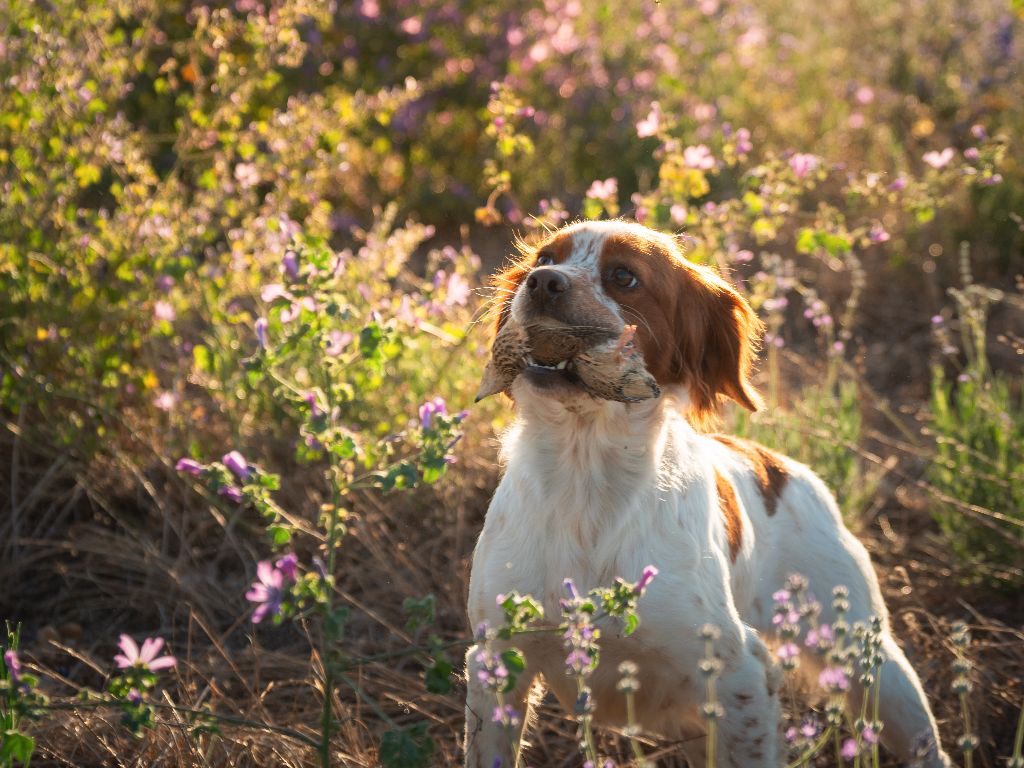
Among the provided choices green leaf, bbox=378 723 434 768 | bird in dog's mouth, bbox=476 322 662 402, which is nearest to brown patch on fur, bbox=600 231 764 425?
bird in dog's mouth, bbox=476 322 662 402

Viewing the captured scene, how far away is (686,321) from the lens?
2.73 m

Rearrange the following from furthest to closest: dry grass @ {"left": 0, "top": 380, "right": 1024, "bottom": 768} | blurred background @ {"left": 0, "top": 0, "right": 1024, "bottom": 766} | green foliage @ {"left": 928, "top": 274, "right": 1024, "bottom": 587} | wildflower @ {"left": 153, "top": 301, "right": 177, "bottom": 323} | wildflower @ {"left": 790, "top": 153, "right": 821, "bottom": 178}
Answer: wildflower @ {"left": 153, "top": 301, "right": 177, "bottom": 323}, green foliage @ {"left": 928, "top": 274, "right": 1024, "bottom": 587}, wildflower @ {"left": 790, "top": 153, "right": 821, "bottom": 178}, blurred background @ {"left": 0, "top": 0, "right": 1024, "bottom": 766}, dry grass @ {"left": 0, "top": 380, "right": 1024, "bottom": 768}

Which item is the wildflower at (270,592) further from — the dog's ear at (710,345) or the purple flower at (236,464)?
the dog's ear at (710,345)

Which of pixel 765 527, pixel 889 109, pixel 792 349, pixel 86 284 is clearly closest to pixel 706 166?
pixel 765 527

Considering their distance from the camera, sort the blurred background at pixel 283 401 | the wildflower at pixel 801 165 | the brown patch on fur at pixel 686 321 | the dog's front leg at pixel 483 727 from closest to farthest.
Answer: the dog's front leg at pixel 483 727, the brown patch on fur at pixel 686 321, the blurred background at pixel 283 401, the wildflower at pixel 801 165

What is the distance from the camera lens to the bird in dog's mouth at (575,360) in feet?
7.97

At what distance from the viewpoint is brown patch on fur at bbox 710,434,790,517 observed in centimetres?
308

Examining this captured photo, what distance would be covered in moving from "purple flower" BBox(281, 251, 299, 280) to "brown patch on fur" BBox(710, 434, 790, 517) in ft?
4.03

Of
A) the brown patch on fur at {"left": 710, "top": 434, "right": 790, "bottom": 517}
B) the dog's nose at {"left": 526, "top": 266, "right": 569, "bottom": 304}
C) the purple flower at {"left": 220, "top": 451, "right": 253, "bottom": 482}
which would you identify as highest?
the dog's nose at {"left": 526, "top": 266, "right": 569, "bottom": 304}

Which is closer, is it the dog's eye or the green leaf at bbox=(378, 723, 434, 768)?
the green leaf at bbox=(378, 723, 434, 768)

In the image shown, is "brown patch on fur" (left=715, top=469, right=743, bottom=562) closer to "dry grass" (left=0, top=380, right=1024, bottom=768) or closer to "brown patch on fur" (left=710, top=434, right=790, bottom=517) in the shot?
"brown patch on fur" (left=710, top=434, right=790, bottom=517)

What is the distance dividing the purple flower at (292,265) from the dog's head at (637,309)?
0.46m

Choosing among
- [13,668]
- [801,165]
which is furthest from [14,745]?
[801,165]

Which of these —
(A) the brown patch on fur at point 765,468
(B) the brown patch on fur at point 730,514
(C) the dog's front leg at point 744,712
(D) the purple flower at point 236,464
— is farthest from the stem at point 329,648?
(A) the brown patch on fur at point 765,468
